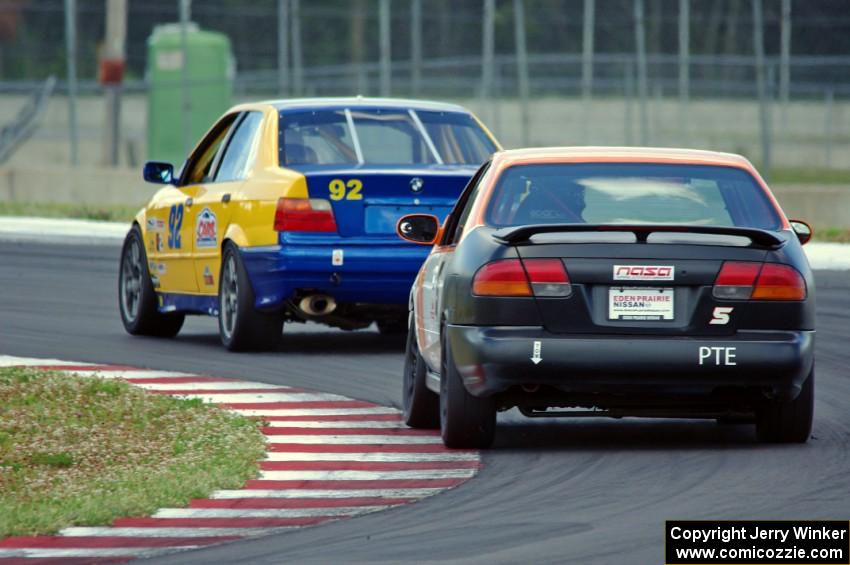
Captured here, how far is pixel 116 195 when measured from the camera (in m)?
35.5

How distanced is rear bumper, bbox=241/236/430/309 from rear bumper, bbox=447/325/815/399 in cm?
459

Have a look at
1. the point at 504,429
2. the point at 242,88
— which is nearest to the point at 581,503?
the point at 504,429

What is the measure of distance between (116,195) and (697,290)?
2636cm

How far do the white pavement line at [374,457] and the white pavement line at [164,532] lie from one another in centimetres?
190

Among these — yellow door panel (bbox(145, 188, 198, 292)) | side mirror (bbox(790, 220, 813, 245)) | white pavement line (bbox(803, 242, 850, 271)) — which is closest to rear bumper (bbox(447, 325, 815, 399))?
side mirror (bbox(790, 220, 813, 245))

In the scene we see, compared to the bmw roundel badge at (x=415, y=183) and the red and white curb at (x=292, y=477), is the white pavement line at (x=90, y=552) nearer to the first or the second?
the red and white curb at (x=292, y=477)

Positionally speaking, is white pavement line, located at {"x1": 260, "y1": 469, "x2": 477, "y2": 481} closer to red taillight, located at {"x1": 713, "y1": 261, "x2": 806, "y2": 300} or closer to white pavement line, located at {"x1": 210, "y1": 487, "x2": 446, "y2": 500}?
white pavement line, located at {"x1": 210, "y1": 487, "x2": 446, "y2": 500}

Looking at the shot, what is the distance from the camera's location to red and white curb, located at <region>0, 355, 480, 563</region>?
7.90 meters

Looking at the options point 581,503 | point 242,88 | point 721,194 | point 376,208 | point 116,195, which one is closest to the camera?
point 581,503

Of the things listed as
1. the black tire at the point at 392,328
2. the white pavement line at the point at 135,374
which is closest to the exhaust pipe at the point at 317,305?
the white pavement line at the point at 135,374

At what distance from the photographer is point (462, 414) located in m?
10.2

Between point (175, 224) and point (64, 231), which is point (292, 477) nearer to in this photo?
point (175, 224)

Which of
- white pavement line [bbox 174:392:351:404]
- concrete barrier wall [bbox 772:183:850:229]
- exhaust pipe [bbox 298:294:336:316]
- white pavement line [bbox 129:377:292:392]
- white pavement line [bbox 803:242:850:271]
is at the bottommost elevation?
concrete barrier wall [bbox 772:183:850:229]

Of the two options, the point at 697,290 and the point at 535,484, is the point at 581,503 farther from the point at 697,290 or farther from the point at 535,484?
the point at 697,290
